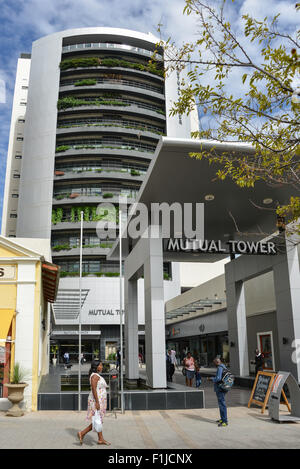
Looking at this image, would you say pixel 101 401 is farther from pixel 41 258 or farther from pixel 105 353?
pixel 105 353

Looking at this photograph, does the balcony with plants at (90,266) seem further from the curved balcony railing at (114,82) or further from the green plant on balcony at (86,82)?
the curved balcony railing at (114,82)

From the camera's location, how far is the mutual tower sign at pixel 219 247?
48.4ft

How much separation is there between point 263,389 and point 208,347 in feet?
75.7

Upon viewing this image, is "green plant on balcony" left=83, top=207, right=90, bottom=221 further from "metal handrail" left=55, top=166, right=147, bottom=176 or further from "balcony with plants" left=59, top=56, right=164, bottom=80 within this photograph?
"balcony with plants" left=59, top=56, right=164, bottom=80

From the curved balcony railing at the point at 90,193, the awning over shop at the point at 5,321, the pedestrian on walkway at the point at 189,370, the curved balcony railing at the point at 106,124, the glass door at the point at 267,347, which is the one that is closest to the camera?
the awning over shop at the point at 5,321

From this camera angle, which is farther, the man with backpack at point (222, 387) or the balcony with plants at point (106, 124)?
the balcony with plants at point (106, 124)

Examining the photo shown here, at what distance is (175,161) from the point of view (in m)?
12.3

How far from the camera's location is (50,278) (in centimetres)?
1539

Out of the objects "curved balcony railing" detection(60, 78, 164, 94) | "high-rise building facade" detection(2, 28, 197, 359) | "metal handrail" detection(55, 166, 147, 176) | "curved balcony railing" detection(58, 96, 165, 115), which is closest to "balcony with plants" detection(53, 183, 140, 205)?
"high-rise building facade" detection(2, 28, 197, 359)

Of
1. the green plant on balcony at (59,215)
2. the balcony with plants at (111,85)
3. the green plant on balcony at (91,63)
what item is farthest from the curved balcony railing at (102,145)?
the green plant on balcony at (91,63)

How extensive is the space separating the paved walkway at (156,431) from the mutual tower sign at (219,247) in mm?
5204

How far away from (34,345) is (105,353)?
123 feet

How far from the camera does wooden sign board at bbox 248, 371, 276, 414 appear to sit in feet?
38.0

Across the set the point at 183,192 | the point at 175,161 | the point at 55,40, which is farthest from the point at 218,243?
the point at 55,40
